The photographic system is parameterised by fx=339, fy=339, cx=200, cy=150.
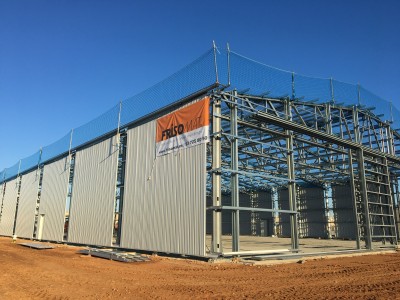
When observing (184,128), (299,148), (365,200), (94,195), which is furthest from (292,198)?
(94,195)

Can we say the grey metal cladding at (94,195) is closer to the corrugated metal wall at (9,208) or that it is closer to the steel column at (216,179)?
the steel column at (216,179)

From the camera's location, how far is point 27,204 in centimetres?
3825

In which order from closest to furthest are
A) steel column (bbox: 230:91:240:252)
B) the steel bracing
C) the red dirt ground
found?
the red dirt ground
steel column (bbox: 230:91:240:252)
the steel bracing

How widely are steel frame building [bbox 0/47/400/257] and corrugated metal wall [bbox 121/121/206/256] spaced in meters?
0.06

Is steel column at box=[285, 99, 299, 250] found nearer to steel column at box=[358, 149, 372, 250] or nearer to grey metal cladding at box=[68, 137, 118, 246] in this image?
steel column at box=[358, 149, 372, 250]

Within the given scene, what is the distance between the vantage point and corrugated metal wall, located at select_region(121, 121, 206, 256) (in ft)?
54.3

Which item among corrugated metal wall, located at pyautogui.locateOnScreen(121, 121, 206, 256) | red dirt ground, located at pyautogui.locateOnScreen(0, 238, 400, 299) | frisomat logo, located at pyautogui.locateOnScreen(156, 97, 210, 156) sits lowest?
red dirt ground, located at pyautogui.locateOnScreen(0, 238, 400, 299)

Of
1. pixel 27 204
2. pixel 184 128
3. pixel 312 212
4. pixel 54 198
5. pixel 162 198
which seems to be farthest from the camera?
pixel 312 212

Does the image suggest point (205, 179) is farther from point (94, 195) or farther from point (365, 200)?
point (365, 200)

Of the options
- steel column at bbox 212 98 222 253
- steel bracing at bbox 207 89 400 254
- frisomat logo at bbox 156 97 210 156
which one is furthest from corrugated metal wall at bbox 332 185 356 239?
steel column at bbox 212 98 222 253

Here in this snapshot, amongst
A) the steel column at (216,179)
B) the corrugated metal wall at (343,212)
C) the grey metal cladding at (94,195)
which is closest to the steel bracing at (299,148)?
the steel column at (216,179)

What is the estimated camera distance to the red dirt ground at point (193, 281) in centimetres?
869

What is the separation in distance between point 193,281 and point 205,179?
622cm

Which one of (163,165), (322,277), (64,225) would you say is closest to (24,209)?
(64,225)
